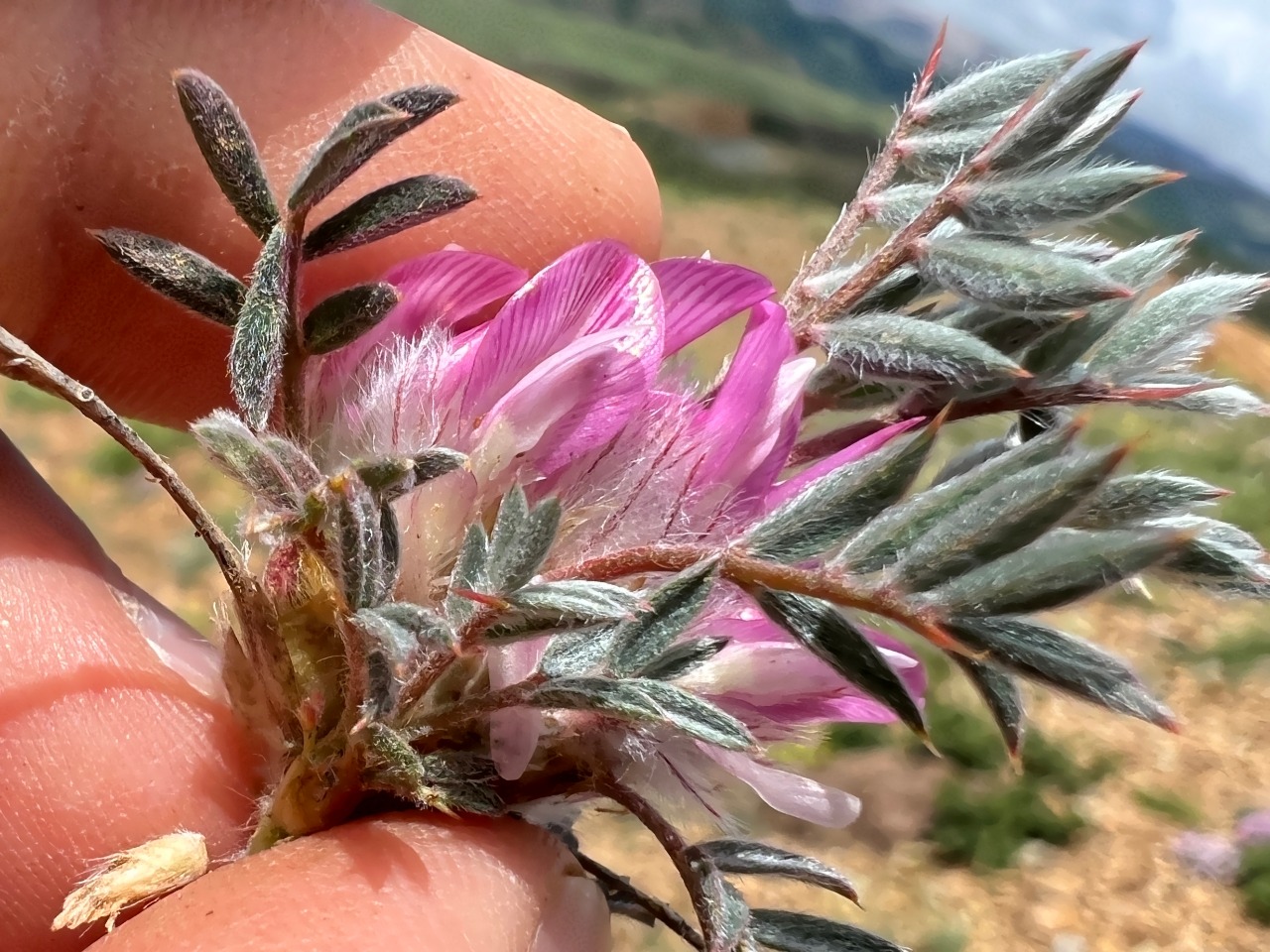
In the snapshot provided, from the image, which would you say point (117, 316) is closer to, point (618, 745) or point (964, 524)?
point (618, 745)

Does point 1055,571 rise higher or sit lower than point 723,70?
lower

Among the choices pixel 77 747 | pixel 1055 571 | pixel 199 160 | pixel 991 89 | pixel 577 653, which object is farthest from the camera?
pixel 199 160

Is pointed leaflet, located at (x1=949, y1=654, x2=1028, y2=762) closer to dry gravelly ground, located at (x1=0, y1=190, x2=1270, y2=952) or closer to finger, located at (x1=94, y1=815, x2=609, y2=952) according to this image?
finger, located at (x1=94, y1=815, x2=609, y2=952)

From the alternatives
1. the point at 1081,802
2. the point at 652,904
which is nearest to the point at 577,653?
the point at 652,904

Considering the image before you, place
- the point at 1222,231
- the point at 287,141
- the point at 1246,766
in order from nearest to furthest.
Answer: the point at 287,141, the point at 1246,766, the point at 1222,231

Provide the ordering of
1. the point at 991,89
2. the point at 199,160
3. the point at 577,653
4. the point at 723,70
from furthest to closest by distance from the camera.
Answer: the point at 723,70 → the point at 199,160 → the point at 991,89 → the point at 577,653

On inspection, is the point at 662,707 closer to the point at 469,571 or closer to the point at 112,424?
the point at 469,571

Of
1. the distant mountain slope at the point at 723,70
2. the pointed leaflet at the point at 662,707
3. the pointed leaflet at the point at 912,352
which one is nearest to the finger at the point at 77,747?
the pointed leaflet at the point at 662,707

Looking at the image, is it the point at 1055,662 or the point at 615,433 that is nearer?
the point at 1055,662

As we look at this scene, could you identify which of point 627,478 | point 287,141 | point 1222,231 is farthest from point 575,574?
point 1222,231
